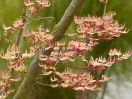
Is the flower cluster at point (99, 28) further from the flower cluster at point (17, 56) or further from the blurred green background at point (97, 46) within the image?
the blurred green background at point (97, 46)

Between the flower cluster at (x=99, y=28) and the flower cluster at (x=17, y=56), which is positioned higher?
the flower cluster at (x=99, y=28)

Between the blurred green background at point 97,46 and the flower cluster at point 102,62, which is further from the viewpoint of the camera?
the blurred green background at point 97,46

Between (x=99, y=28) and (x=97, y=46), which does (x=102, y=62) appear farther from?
(x=97, y=46)

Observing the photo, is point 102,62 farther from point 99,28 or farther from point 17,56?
point 17,56

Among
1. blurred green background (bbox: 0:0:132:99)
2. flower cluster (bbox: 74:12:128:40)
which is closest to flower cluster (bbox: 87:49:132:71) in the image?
flower cluster (bbox: 74:12:128:40)

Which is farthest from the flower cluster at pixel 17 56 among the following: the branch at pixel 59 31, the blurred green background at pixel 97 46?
the blurred green background at pixel 97 46

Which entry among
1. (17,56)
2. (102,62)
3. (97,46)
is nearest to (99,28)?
(102,62)

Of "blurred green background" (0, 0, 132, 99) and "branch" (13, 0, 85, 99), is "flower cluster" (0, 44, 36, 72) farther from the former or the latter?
"blurred green background" (0, 0, 132, 99)

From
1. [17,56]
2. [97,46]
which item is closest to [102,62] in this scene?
[17,56]

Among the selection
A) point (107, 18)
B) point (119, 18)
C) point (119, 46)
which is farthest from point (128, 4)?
point (107, 18)

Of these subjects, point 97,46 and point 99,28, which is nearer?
point 99,28

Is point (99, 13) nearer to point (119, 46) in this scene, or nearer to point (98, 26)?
point (119, 46)

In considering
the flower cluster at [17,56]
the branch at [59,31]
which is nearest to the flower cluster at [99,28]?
the branch at [59,31]
